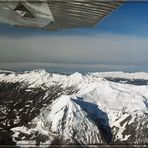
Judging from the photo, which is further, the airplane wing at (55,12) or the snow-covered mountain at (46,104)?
the snow-covered mountain at (46,104)

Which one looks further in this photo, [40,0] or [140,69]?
[140,69]

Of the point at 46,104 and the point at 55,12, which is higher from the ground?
the point at 55,12

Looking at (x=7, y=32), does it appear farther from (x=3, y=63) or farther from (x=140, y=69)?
(x=140, y=69)

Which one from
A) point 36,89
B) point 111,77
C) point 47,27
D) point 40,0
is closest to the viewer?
point 40,0

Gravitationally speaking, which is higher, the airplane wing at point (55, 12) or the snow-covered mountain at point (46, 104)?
the airplane wing at point (55, 12)

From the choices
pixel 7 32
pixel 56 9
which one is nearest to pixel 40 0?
pixel 56 9

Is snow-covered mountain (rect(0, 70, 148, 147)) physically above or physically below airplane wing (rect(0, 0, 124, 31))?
below

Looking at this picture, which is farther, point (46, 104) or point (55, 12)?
point (46, 104)

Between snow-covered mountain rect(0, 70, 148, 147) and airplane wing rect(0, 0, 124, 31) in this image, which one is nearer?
airplane wing rect(0, 0, 124, 31)
